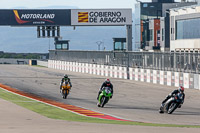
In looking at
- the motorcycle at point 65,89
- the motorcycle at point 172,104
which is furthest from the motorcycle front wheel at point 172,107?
the motorcycle at point 65,89

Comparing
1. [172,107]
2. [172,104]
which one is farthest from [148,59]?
[172,107]

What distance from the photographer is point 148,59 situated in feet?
150

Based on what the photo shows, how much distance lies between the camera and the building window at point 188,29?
3007 inches

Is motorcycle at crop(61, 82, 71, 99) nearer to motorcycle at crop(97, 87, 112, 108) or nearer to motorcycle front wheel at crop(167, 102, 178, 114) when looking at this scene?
motorcycle at crop(97, 87, 112, 108)

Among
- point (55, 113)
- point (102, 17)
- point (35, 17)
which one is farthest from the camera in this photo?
point (102, 17)

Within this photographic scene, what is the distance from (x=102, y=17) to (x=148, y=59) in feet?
65.0

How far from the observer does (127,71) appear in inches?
1988

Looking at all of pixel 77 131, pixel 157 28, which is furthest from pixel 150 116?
pixel 157 28

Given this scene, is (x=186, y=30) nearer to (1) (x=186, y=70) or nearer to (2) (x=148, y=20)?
(2) (x=148, y=20)

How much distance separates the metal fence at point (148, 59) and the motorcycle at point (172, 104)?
1434 centimetres

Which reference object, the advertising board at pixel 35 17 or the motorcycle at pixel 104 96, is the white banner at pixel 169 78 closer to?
the motorcycle at pixel 104 96

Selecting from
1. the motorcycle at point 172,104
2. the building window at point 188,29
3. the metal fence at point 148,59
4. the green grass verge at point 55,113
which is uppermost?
the building window at point 188,29

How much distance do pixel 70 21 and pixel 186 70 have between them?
28.9 metres

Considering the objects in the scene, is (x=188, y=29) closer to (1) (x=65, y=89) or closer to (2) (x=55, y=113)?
(1) (x=65, y=89)
